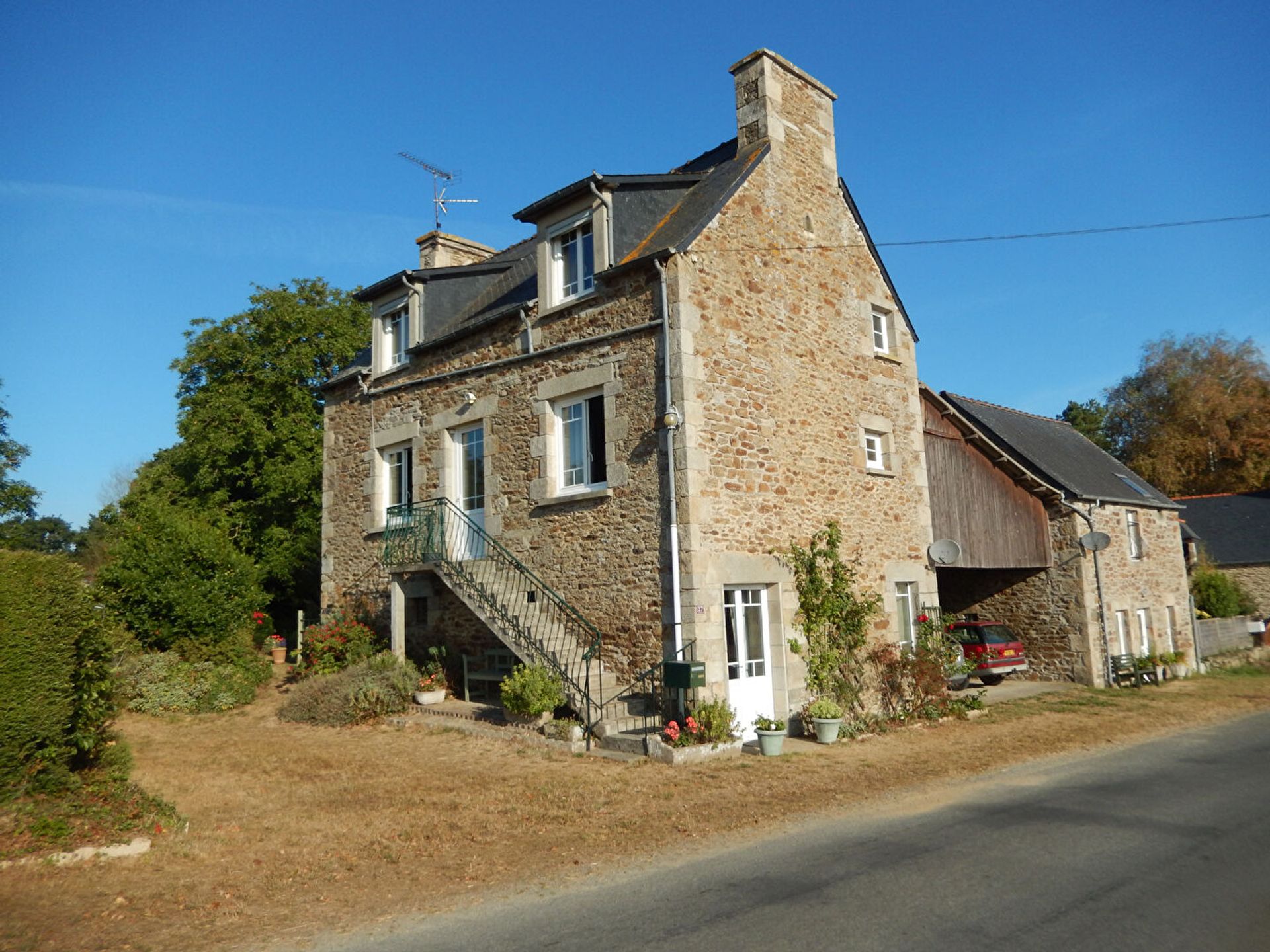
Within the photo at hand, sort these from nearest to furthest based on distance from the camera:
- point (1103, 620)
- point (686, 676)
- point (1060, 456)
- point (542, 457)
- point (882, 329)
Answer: point (686, 676) < point (542, 457) < point (882, 329) < point (1103, 620) < point (1060, 456)

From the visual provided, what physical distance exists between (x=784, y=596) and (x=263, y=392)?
49.8 ft

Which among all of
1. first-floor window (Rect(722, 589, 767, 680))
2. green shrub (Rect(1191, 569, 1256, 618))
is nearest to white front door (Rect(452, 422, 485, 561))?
first-floor window (Rect(722, 589, 767, 680))

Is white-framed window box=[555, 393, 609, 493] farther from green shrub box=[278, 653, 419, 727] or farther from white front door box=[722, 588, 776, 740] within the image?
green shrub box=[278, 653, 419, 727]

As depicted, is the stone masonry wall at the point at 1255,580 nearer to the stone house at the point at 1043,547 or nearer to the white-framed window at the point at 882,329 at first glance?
the stone house at the point at 1043,547

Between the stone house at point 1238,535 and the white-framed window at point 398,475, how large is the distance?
76.3 feet

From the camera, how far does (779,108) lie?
42.6 ft

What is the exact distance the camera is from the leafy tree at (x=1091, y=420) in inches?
1653

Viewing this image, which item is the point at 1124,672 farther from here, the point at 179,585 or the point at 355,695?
the point at 179,585

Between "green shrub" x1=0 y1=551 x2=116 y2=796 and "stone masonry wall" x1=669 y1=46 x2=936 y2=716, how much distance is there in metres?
6.06

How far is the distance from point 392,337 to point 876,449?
8720mm

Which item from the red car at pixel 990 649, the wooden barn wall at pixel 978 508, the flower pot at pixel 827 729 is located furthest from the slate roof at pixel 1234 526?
the flower pot at pixel 827 729

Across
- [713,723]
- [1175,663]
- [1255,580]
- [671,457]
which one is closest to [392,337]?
[671,457]

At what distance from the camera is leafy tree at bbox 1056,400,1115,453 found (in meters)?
42.0

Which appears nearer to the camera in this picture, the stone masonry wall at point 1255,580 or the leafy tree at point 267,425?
the leafy tree at point 267,425
